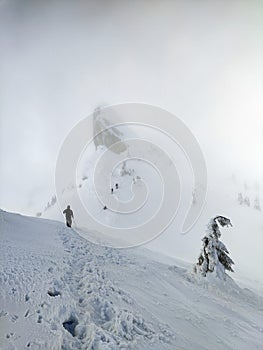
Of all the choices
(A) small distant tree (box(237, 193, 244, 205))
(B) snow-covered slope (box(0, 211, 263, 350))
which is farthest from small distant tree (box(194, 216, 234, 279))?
(A) small distant tree (box(237, 193, 244, 205))

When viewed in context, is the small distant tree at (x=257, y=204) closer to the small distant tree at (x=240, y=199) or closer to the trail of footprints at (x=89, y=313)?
the small distant tree at (x=240, y=199)

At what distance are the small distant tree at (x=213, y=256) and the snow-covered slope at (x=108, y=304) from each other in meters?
0.42

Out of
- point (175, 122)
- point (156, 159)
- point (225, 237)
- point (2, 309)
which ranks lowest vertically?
point (2, 309)

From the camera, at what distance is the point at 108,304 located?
17.6 feet

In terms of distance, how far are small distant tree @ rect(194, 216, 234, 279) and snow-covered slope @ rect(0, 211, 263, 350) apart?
422 millimetres

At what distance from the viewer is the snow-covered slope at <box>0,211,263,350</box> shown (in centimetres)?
424

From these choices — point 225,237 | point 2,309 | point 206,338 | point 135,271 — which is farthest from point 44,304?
point 225,237

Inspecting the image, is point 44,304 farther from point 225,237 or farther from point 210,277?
point 225,237

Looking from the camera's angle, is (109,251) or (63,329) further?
(109,251)

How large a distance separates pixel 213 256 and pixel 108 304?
17.3 ft

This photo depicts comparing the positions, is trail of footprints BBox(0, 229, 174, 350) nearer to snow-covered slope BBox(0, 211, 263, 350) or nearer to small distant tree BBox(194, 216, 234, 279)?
snow-covered slope BBox(0, 211, 263, 350)

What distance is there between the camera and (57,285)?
18.4ft

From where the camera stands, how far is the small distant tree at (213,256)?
9.49 meters

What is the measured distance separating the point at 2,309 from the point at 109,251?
5.71 m
